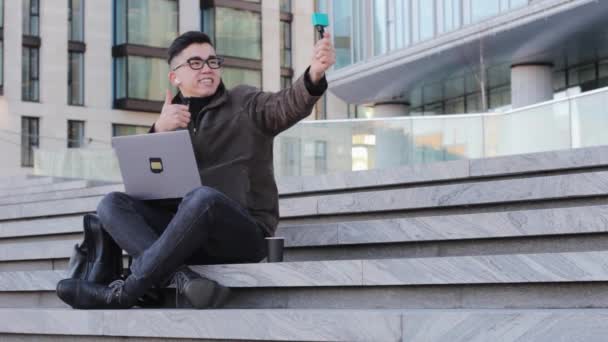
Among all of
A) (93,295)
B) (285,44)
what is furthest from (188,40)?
(285,44)

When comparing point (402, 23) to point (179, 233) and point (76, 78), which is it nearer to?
point (76, 78)

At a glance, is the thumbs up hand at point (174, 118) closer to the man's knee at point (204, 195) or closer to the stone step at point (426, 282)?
the man's knee at point (204, 195)

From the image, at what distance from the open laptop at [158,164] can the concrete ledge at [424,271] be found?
17.2 inches

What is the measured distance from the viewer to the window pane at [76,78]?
1549 inches

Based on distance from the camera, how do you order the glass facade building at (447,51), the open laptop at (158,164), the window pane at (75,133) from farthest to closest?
the window pane at (75,133) < the glass facade building at (447,51) < the open laptop at (158,164)

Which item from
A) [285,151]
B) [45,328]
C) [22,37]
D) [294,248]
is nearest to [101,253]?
[45,328]

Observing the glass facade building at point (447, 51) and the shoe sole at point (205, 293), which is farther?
the glass facade building at point (447, 51)

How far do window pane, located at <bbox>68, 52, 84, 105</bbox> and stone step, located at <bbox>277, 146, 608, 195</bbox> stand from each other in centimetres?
3157

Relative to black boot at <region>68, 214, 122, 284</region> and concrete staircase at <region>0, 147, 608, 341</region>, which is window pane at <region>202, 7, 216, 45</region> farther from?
black boot at <region>68, 214, 122, 284</region>

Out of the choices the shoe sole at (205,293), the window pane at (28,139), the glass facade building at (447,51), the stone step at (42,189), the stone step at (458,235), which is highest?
the glass facade building at (447,51)

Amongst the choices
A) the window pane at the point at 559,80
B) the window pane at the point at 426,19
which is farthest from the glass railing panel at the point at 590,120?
the window pane at the point at 559,80

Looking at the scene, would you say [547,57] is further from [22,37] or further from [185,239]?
[22,37]

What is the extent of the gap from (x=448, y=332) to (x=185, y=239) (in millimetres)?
1511

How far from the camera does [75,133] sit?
3919 centimetres
